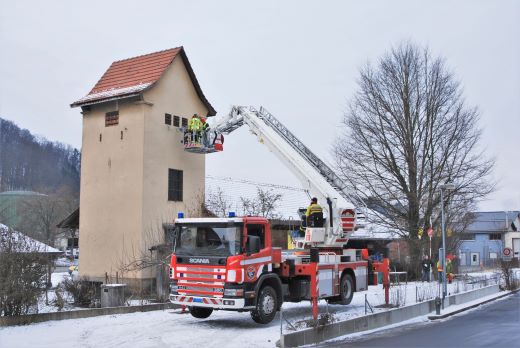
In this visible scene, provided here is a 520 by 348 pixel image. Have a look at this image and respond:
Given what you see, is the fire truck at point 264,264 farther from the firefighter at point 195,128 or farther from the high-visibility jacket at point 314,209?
the firefighter at point 195,128

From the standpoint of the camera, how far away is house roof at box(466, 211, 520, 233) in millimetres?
83619

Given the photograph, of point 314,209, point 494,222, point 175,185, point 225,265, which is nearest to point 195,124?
point 175,185

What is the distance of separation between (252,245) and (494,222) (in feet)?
260

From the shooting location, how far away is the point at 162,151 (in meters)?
26.7

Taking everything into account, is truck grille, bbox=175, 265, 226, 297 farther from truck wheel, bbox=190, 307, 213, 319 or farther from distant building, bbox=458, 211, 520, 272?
distant building, bbox=458, 211, 520, 272

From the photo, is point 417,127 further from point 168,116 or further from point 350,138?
point 168,116

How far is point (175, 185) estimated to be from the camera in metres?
27.6

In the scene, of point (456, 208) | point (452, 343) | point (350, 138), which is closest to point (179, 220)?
point (452, 343)

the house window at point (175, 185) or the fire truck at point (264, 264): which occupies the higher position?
the house window at point (175, 185)

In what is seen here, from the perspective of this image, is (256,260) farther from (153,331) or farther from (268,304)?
(153,331)

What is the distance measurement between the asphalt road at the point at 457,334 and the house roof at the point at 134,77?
16.0 m

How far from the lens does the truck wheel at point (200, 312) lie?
16.5 m

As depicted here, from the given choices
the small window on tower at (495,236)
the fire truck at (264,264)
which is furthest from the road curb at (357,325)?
the small window on tower at (495,236)

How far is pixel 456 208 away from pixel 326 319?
2503 cm
